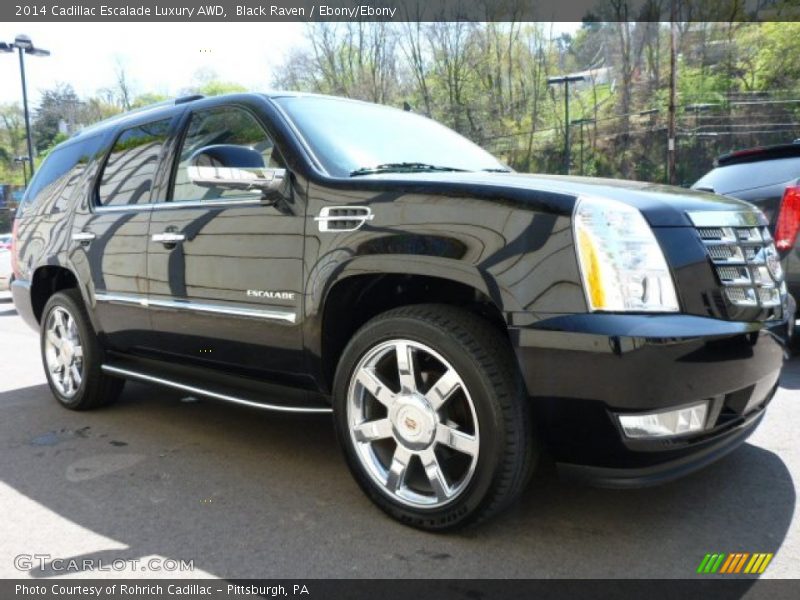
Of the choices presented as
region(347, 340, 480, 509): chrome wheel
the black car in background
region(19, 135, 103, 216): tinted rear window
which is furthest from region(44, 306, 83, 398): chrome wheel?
the black car in background

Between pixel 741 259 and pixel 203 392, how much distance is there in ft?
8.00

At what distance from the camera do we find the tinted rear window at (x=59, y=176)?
4410mm

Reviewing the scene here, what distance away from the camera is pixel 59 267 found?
4492 millimetres

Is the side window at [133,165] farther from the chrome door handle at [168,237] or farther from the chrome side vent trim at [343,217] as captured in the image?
the chrome side vent trim at [343,217]

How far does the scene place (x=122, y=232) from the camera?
12.4 feet

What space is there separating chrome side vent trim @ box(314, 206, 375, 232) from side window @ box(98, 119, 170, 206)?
57.5 inches

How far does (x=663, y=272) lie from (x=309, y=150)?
62.6 inches

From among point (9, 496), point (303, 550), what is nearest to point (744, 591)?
point (303, 550)

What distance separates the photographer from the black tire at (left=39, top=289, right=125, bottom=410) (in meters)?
4.22

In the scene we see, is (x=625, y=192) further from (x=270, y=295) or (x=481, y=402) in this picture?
(x=270, y=295)

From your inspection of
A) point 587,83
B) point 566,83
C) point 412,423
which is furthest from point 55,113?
point 412,423

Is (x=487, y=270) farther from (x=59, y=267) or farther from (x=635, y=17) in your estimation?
(x=635, y=17)

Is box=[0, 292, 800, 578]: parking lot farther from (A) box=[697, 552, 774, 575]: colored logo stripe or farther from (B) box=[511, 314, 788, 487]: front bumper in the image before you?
(B) box=[511, 314, 788, 487]: front bumper

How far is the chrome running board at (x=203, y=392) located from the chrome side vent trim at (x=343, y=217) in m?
0.78
